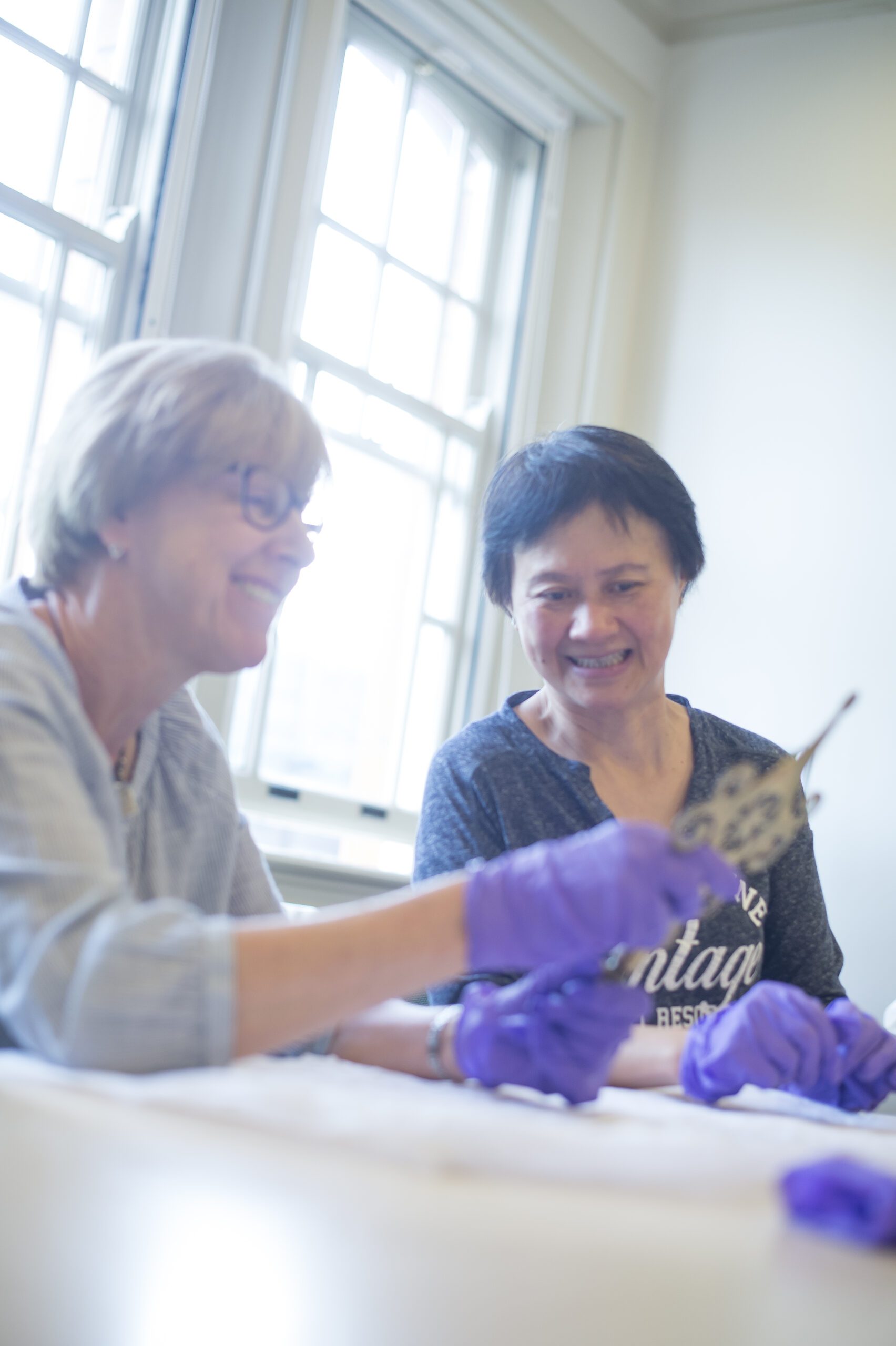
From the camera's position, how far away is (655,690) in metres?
1.51

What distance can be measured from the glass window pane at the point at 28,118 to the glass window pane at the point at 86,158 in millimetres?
25

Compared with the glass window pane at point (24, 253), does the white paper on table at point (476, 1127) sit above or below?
below

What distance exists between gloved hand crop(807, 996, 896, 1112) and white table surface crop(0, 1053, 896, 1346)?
405mm

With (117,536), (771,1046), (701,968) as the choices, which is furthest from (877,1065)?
(117,536)

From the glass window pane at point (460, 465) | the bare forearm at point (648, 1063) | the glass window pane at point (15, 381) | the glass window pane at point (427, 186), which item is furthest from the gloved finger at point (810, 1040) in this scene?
the glass window pane at point (427, 186)

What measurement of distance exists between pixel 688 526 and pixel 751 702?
1230mm

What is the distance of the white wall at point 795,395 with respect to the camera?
97.0 inches

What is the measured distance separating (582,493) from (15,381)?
98cm

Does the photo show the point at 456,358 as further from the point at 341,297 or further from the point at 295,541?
the point at 295,541

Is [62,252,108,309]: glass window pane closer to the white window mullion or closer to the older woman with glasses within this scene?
the white window mullion

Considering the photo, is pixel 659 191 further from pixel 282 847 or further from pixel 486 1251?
pixel 486 1251

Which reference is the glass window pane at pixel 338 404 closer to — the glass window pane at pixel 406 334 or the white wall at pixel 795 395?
the glass window pane at pixel 406 334

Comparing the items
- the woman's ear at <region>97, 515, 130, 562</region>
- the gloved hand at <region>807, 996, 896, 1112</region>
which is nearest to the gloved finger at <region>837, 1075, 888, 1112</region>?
the gloved hand at <region>807, 996, 896, 1112</region>

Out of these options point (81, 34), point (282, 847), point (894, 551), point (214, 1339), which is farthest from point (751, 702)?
point (214, 1339)
